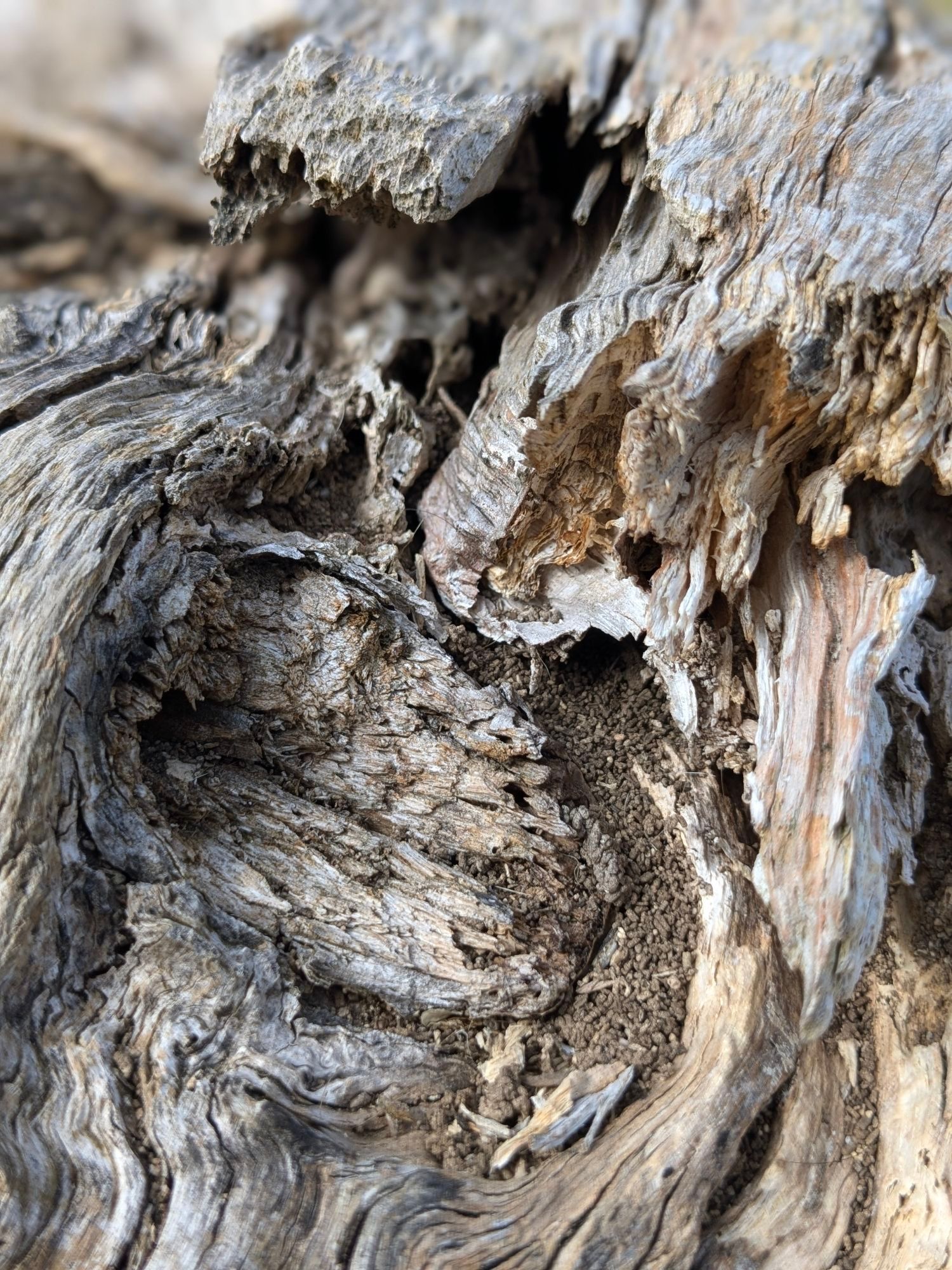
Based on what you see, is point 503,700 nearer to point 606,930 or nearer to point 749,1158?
point 606,930

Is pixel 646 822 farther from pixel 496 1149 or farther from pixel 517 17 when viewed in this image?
pixel 517 17

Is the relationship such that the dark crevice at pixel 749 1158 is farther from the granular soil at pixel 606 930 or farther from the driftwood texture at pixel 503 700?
the granular soil at pixel 606 930

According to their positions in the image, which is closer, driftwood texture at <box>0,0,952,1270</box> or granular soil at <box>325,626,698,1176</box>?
driftwood texture at <box>0,0,952,1270</box>

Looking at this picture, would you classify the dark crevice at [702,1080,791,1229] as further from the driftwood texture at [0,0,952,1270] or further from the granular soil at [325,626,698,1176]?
the granular soil at [325,626,698,1176]

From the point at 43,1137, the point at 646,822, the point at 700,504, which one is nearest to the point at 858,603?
the point at 700,504

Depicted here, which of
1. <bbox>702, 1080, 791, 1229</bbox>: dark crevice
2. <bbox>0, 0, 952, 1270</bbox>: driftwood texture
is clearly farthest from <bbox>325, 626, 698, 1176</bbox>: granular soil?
<bbox>702, 1080, 791, 1229</bbox>: dark crevice

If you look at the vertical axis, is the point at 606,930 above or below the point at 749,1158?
above

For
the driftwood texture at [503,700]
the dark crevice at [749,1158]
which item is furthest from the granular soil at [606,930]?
the dark crevice at [749,1158]

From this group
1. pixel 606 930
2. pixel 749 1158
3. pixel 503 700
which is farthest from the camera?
pixel 503 700

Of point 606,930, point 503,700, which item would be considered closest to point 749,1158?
point 606,930
